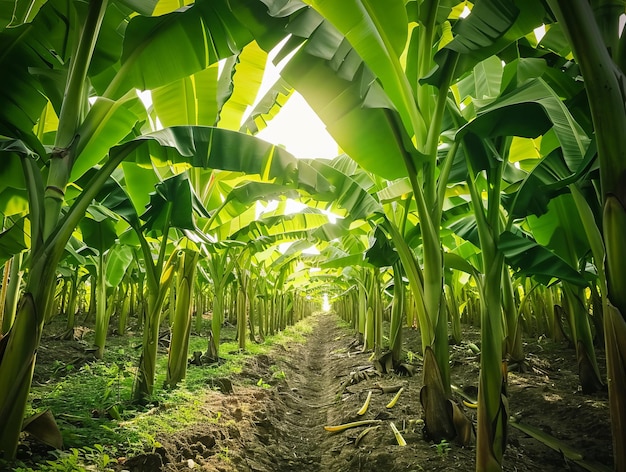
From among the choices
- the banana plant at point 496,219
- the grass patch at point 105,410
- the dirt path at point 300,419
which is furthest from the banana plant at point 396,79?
the grass patch at point 105,410

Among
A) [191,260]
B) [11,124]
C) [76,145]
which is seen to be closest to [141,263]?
[191,260]

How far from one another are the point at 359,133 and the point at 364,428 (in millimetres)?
2328

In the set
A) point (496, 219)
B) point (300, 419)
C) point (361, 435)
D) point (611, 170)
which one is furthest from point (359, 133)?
point (300, 419)

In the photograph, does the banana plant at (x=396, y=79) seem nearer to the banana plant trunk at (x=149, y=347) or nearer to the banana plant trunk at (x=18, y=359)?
the banana plant trunk at (x=18, y=359)

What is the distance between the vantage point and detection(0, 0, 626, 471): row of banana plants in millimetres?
1464

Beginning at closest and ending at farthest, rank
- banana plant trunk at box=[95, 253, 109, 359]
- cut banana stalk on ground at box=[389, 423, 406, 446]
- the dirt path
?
cut banana stalk on ground at box=[389, 423, 406, 446] → the dirt path → banana plant trunk at box=[95, 253, 109, 359]

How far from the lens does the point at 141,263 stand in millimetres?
7312

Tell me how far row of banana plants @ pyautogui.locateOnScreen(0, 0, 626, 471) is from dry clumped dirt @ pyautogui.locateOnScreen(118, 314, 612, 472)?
349 mm

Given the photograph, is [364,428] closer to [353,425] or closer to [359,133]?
[353,425]

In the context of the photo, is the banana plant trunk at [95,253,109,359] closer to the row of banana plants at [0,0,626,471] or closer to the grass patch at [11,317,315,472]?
the grass patch at [11,317,315,472]

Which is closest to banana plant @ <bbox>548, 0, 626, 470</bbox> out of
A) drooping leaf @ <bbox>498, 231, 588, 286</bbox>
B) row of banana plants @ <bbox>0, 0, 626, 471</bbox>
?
row of banana plants @ <bbox>0, 0, 626, 471</bbox>

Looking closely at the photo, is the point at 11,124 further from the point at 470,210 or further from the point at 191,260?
the point at 470,210

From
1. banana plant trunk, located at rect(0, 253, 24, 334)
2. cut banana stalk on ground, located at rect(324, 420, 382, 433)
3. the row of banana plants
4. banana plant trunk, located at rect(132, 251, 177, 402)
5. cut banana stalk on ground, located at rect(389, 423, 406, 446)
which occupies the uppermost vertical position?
the row of banana plants

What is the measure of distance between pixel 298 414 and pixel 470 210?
296 cm
